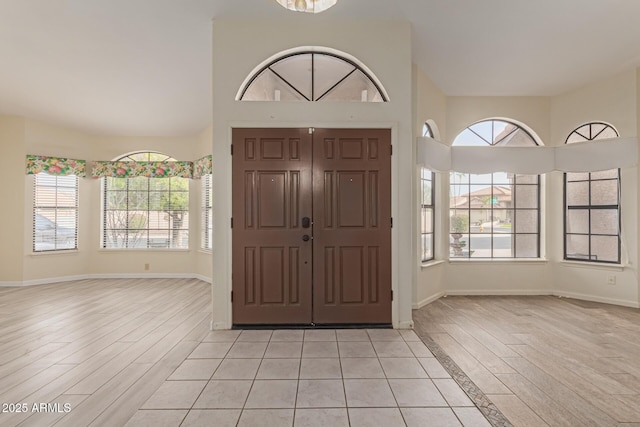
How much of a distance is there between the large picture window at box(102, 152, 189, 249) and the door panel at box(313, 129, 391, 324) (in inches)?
165

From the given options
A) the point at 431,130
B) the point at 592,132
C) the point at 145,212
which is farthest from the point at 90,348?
the point at 592,132

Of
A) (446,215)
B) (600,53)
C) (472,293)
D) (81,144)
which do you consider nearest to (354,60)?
(446,215)

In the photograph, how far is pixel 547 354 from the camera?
2.97 meters

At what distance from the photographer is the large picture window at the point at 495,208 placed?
17.5 ft

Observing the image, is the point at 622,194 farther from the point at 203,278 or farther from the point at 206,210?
the point at 203,278

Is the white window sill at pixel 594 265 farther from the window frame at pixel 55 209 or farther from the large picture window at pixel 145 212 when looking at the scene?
the window frame at pixel 55 209

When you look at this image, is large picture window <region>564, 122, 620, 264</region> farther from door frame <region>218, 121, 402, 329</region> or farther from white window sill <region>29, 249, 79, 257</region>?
white window sill <region>29, 249, 79, 257</region>

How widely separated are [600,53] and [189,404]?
561 cm

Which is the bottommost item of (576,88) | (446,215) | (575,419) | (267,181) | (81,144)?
(575,419)

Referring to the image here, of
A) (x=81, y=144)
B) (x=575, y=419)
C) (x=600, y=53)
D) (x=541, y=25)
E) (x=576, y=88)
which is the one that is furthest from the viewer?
(x=81, y=144)

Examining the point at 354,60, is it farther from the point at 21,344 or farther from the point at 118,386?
the point at 21,344

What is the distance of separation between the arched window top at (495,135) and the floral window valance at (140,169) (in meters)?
5.06

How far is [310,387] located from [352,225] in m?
1.72

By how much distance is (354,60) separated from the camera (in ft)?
12.0
